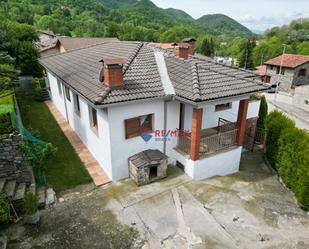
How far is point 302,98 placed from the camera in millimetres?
34062

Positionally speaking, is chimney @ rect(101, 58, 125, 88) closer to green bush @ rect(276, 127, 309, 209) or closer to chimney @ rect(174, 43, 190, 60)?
chimney @ rect(174, 43, 190, 60)

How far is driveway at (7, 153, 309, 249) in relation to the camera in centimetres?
698

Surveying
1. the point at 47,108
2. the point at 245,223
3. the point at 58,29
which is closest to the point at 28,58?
the point at 47,108

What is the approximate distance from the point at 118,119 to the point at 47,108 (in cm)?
1247

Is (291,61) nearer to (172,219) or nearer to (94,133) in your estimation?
(94,133)

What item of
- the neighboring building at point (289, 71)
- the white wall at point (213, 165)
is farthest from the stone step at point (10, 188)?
the neighboring building at point (289, 71)

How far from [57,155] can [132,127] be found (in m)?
4.93

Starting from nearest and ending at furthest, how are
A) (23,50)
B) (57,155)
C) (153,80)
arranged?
(153,80) < (57,155) < (23,50)

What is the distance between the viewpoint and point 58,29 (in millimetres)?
95438

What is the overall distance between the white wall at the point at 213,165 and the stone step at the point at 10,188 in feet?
21.9

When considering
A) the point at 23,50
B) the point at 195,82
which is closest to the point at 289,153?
the point at 195,82

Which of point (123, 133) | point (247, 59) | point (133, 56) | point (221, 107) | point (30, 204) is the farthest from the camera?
point (247, 59)

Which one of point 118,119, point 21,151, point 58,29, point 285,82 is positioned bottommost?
point 285,82

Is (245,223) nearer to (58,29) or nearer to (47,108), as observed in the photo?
(47,108)
